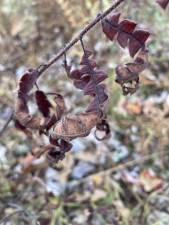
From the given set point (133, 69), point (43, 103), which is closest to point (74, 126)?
point (133, 69)

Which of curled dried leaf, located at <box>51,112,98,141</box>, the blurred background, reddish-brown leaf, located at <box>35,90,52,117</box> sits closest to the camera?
curled dried leaf, located at <box>51,112,98,141</box>

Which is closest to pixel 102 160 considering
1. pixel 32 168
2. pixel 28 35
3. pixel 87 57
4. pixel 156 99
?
pixel 32 168

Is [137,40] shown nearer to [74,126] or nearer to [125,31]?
[125,31]

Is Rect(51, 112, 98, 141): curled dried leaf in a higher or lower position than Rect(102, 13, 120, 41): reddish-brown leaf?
lower

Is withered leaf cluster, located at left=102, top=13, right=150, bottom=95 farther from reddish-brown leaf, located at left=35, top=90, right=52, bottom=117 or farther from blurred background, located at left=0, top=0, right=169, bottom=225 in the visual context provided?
blurred background, located at left=0, top=0, right=169, bottom=225

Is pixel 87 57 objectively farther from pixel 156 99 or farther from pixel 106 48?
pixel 106 48

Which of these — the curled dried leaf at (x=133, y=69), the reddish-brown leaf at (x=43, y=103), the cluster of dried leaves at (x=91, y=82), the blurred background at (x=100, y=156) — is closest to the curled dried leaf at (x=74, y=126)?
the cluster of dried leaves at (x=91, y=82)

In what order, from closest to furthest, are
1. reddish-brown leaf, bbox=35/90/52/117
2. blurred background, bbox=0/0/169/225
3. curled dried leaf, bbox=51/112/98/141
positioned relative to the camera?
curled dried leaf, bbox=51/112/98/141, reddish-brown leaf, bbox=35/90/52/117, blurred background, bbox=0/0/169/225

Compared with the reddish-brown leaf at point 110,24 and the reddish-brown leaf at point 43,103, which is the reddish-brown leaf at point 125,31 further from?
the reddish-brown leaf at point 43,103

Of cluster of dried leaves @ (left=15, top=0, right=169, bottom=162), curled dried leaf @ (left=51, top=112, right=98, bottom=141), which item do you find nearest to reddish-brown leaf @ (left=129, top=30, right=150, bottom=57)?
cluster of dried leaves @ (left=15, top=0, right=169, bottom=162)
